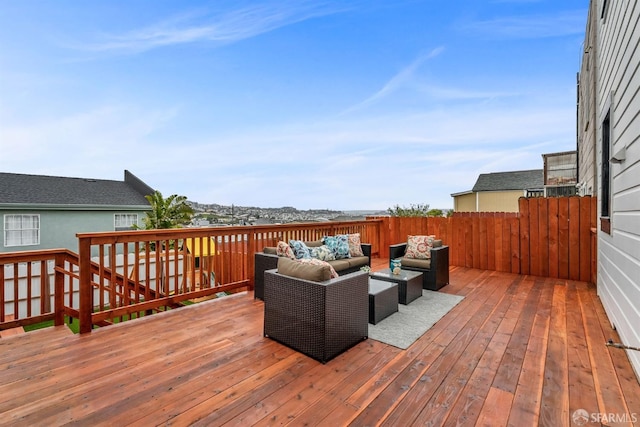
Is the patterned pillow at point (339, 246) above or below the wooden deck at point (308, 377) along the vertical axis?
above

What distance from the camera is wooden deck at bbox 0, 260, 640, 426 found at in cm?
166

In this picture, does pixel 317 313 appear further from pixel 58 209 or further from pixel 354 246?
pixel 58 209

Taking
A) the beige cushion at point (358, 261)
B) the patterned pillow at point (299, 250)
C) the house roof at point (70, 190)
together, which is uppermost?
the house roof at point (70, 190)

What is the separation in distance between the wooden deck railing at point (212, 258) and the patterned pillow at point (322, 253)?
2.50 feet

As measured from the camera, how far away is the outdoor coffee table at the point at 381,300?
10.1 ft

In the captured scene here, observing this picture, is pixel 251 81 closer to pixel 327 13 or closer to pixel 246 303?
pixel 327 13

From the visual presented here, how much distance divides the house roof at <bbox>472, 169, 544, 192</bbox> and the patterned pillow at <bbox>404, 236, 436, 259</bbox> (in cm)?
1356

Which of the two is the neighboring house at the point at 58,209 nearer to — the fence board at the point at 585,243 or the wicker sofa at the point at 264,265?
the wicker sofa at the point at 264,265

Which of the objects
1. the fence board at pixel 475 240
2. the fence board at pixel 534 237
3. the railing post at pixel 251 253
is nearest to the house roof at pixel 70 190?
the railing post at pixel 251 253

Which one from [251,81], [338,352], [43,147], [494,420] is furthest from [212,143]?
[494,420]

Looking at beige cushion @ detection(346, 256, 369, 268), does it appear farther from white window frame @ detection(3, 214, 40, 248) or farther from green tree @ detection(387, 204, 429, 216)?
white window frame @ detection(3, 214, 40, 248)

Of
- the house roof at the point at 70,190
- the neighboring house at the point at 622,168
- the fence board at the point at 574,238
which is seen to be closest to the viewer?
the neighboring house at the point at 622,168

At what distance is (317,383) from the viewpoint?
1.99 metres

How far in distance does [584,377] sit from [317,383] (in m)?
1.90
